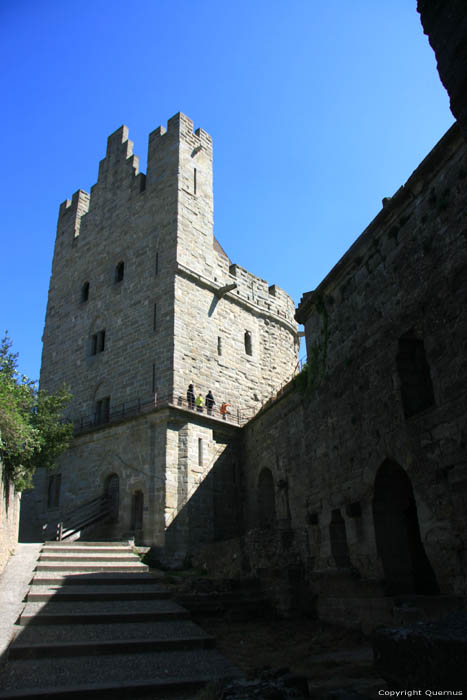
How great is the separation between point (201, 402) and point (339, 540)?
30.8 ft

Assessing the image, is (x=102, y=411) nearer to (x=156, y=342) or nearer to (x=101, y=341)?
(x=101, y=341)

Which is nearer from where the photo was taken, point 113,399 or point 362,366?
point 362,366

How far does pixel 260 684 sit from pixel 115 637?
10.9ft

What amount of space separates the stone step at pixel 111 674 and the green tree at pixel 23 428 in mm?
3768

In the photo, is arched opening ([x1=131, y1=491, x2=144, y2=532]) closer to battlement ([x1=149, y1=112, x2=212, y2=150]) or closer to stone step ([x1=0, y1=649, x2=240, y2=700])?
stone step ([x1=0, y1=649, x2=240, y2=700])

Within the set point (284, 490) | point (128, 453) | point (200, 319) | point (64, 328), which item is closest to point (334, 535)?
point (284, 490)

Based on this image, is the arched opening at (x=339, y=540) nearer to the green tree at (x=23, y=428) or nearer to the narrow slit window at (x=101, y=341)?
the green tree at (x=23, y=428)

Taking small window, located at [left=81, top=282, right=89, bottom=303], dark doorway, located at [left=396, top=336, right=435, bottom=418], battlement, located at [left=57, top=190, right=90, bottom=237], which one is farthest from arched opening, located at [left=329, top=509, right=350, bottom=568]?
battlement, located at [left=57, top=190, right=90, bottom=237]

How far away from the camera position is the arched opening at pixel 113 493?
1738 cm

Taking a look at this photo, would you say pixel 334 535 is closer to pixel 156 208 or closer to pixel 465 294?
pixel 465 294

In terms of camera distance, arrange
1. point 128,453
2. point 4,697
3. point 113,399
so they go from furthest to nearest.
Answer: point 113,399 → point 128,453 → point 4,697

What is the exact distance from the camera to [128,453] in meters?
17.5

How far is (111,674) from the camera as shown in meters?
5.45

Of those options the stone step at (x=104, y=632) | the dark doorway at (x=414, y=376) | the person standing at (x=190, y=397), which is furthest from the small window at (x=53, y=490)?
the dark doorway at (x=414, y=376)
